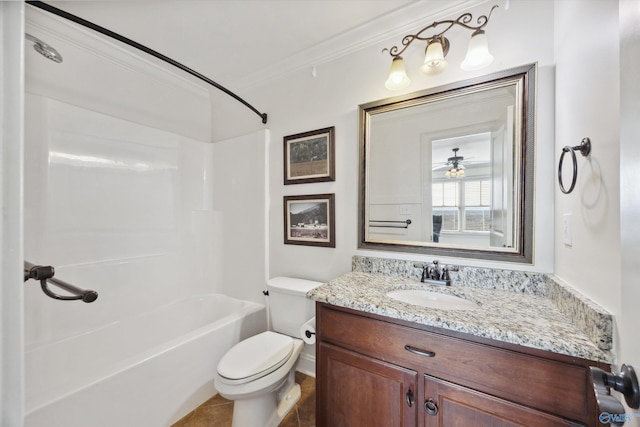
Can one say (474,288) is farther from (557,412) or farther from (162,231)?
(162,231)

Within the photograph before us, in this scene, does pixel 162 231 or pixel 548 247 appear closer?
pixel 548 247

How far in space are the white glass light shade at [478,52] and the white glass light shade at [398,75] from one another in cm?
32

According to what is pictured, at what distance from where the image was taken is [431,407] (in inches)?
37.3

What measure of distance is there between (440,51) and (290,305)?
180cm

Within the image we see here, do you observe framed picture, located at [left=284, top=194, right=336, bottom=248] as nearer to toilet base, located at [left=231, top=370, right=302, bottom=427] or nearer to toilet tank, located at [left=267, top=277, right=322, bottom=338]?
toilet tank, located at [left=267, top=277, right=322, bottom=338]

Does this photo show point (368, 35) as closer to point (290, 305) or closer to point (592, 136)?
point (592, 136)

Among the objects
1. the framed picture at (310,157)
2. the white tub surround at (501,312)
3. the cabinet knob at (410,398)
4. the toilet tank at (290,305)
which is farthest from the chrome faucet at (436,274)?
the framed picture at (310,157)

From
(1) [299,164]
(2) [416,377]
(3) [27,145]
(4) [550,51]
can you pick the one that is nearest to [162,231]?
(3) [27,145]

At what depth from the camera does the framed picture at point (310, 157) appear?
5.87 feet

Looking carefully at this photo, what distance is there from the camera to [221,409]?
1.58 m

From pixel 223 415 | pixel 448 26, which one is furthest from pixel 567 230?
pixel 223 415

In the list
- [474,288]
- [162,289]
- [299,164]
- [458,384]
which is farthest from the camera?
[162,289]

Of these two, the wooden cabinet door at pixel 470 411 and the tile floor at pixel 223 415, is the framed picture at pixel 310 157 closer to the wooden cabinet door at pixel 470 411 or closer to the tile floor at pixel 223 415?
the wooden cabinet door at pixel 470 411

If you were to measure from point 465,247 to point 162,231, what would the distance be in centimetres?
235
